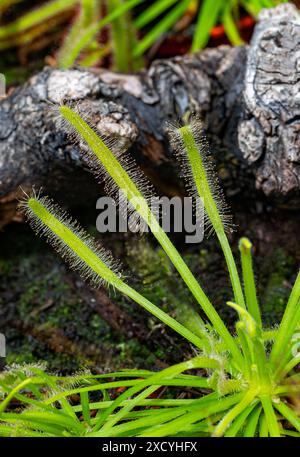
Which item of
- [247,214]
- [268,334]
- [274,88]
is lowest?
[268,334]

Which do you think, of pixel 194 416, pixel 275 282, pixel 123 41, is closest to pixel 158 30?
pixel 123 41

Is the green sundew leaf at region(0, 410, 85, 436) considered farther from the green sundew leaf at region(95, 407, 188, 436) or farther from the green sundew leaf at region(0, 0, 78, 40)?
the green sundew leaf at region(0, 0, 78, 40)

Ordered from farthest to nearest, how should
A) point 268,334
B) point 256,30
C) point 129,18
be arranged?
point 129,18 < point 256,30 < point 268,334

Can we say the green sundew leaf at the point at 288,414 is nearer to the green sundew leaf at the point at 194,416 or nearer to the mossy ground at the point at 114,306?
the green sundew leaf at the point at 194,416

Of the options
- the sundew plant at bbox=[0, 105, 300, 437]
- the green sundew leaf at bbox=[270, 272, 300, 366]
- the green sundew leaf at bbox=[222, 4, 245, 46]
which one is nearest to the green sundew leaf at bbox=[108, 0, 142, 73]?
the green sundew leaf at bbox=[222, 4, 245, 46]

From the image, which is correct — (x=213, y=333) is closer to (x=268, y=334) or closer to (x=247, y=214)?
(x=268, y=334)
